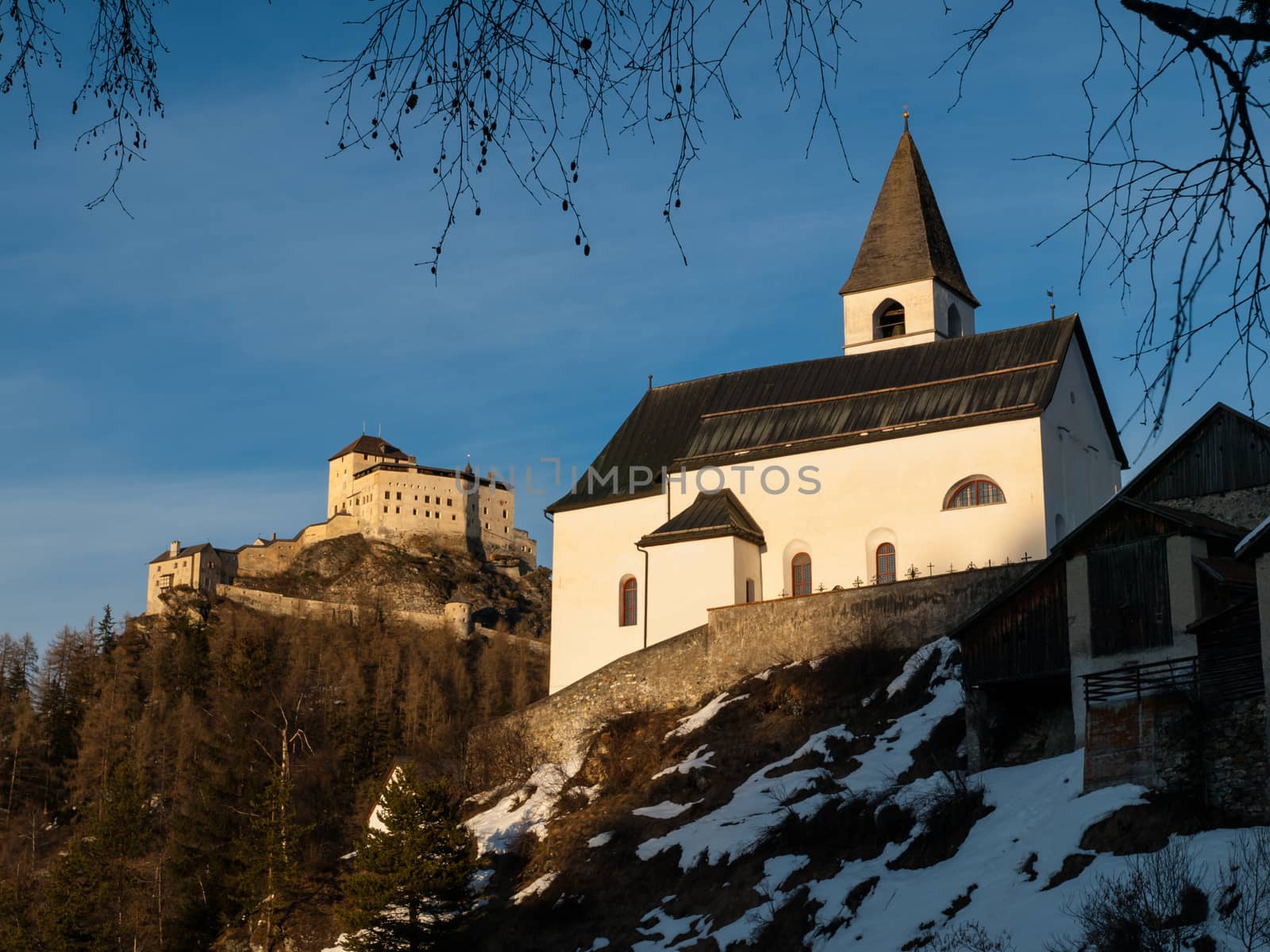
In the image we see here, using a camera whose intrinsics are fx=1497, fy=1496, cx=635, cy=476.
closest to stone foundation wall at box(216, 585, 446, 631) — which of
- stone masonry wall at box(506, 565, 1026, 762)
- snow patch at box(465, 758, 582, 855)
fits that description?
stone masonry wall at box(506, 565, 1026, 762)

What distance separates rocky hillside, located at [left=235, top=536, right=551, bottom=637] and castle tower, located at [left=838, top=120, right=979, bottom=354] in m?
62.3

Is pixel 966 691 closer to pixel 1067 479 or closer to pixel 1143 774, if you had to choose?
pixel 1143 774

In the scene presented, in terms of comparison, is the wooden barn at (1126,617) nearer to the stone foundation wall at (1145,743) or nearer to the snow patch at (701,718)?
the stone foundation wall at (1145,743)

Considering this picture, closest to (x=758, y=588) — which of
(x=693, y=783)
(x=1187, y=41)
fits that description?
(x=693, y=783)

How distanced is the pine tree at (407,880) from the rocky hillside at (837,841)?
96cm

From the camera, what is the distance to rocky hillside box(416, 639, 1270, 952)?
17.6 metres

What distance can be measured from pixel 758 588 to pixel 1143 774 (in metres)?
18.0

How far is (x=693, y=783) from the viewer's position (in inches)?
1195

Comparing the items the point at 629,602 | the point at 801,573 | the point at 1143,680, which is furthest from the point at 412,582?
the point at 1143,680

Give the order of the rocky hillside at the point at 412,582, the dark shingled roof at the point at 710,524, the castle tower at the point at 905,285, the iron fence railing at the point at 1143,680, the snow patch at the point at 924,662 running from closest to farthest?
1. the iron fence railing at the point at 1143,680
2. the snow patch at the point at 924,662
3. the dark shingled roof at the point at 710,524
4. the castle tower at the point at 905,285
5. the rocky hillside at the point at 412,582

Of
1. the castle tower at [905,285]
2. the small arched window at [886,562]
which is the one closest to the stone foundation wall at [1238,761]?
the small arched window at [886,562]

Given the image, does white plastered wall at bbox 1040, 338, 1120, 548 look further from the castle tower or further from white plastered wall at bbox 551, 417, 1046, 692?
the castle tower

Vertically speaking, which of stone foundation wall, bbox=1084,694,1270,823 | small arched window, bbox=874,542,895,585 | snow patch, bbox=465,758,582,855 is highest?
small arched window, bbox=874,542,895,585

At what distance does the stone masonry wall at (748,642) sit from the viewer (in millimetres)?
33094
